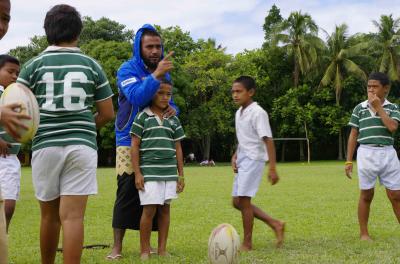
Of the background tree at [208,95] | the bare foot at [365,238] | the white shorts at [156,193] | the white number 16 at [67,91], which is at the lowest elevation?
the bare foot at [365,238]

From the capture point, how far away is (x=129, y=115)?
5828 millimetres

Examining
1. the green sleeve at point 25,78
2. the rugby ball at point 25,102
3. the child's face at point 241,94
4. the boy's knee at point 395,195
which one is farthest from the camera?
the boy's knee at point 395,195

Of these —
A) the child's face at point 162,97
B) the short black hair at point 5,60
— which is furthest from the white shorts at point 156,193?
the short black hair at point 5,60

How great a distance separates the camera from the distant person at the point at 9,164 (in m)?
5.51

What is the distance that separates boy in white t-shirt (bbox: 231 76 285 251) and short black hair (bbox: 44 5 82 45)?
8.33ft

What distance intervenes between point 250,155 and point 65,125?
2.64 meters

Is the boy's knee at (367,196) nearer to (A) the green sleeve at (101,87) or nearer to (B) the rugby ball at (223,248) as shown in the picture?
(B) the rugby ball at (223,248)

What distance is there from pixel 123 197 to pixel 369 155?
2918 mm

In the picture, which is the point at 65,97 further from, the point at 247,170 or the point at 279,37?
the point at 279,37

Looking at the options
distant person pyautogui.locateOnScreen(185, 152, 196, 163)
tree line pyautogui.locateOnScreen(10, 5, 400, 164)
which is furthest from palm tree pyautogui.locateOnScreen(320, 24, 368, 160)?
distant person pyautogui.locateOnScreen(185, 152, 196, 163)

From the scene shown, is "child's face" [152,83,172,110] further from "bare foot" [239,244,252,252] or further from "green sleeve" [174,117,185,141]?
"bare foot" [239,244,252,252]

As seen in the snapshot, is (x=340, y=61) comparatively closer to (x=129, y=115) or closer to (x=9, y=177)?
(x=129, y=115)

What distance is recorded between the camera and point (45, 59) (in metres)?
4.11

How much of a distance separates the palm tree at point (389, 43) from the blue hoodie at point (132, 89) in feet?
143
